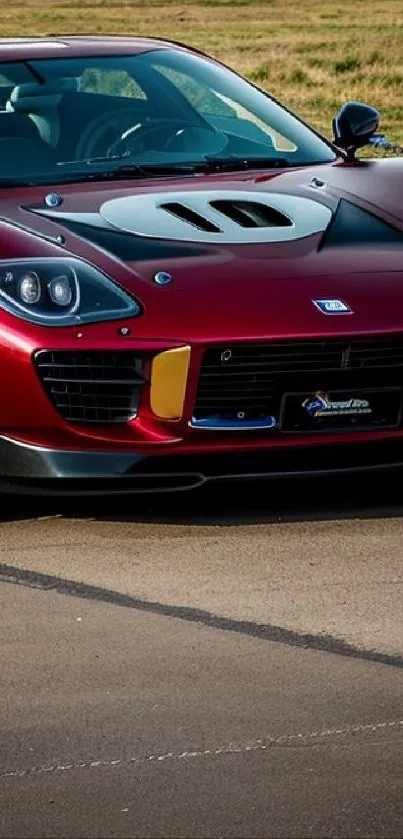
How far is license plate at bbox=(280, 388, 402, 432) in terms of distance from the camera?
207 inches

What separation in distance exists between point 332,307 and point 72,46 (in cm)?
218

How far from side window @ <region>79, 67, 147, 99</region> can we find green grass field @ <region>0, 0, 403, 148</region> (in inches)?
520

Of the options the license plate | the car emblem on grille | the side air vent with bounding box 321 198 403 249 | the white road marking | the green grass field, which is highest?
the side air vent with bounding box 321 198 403 249

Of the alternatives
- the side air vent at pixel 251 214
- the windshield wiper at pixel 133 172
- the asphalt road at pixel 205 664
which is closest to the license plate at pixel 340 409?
the asphalt road at pixel 205 664

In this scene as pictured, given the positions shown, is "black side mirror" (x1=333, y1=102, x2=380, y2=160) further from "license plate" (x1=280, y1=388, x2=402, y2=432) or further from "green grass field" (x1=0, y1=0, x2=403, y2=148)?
"green grass field" (x1=0, y1=0, x2=403, y2=148)

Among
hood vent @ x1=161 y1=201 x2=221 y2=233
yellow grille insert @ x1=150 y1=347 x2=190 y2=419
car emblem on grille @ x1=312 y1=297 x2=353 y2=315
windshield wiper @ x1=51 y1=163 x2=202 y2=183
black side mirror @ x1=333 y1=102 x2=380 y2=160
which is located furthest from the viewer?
black side mirror @ x1=333 y1=102 x2=380 y2=160

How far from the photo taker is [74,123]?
652cm

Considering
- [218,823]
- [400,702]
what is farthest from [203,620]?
[218,823]

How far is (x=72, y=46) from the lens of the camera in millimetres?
7000

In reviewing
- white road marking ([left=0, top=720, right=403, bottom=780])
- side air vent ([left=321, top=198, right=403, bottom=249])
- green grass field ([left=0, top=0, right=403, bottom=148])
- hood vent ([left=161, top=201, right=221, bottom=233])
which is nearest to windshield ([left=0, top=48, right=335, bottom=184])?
hood vent ([left=161, top=201, right=221, bottom=233])

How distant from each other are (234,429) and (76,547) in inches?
20.3

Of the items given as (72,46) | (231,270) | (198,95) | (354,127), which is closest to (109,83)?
(72,46)

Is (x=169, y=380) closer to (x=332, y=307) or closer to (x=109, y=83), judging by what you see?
(x=332, y=307)

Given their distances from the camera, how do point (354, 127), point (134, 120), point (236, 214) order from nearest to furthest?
point (236, 214)
point (134, 120)
point (354, 127)
